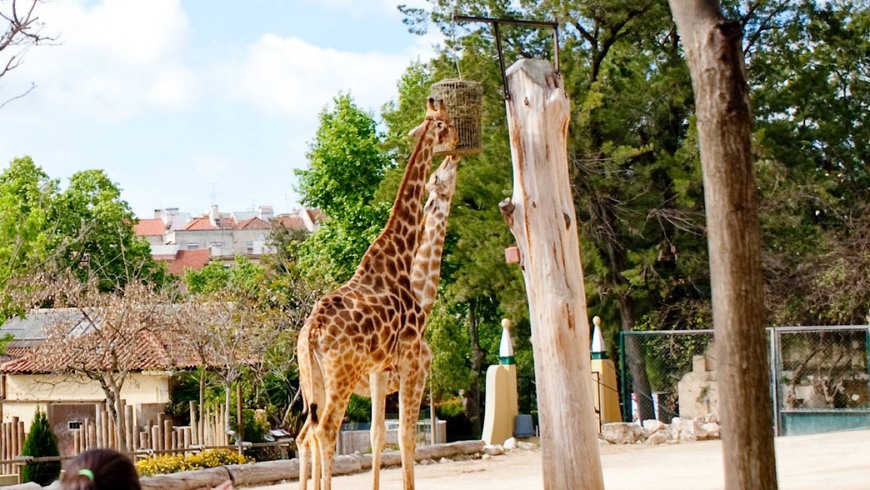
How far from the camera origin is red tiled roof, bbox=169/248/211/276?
8266 centimetres

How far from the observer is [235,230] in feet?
308

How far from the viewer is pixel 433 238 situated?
41.8 ft

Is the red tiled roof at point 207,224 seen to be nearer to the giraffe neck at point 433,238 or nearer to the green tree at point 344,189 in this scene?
the green tree at point 344,189

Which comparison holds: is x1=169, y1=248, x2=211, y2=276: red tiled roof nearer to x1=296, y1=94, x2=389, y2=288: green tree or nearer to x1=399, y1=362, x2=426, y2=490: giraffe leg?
x1=296, y1=94, x2=389, y2=288: green tree

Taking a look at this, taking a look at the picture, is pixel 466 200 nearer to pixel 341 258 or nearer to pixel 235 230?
pixel 341 258

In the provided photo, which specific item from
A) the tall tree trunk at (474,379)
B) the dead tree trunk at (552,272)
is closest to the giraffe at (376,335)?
the dead tree trunk at (552,272)

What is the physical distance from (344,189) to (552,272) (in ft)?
106

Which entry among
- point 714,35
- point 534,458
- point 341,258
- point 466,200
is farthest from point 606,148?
point 714,35

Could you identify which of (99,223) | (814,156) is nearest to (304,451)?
(814,156)

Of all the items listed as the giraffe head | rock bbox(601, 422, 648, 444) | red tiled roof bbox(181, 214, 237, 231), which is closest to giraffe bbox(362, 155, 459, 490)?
the giraffe head

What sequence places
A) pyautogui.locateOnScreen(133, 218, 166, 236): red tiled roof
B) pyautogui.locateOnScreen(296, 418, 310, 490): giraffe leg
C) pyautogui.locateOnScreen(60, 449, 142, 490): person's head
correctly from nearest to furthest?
pyautogui.locateOnScreen(60, 449, 142, 490): person's head, pyautogui.locateOnScreen(296, 418, 310, 490): giraffe leg, pyautogui.locateOnScreen(133, 218, 166, 236): red tiled roof

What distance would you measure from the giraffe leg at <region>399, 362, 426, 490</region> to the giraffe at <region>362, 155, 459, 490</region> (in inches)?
6.2

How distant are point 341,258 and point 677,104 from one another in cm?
1593

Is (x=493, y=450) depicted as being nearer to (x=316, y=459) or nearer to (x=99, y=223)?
(x=316, y=459)
